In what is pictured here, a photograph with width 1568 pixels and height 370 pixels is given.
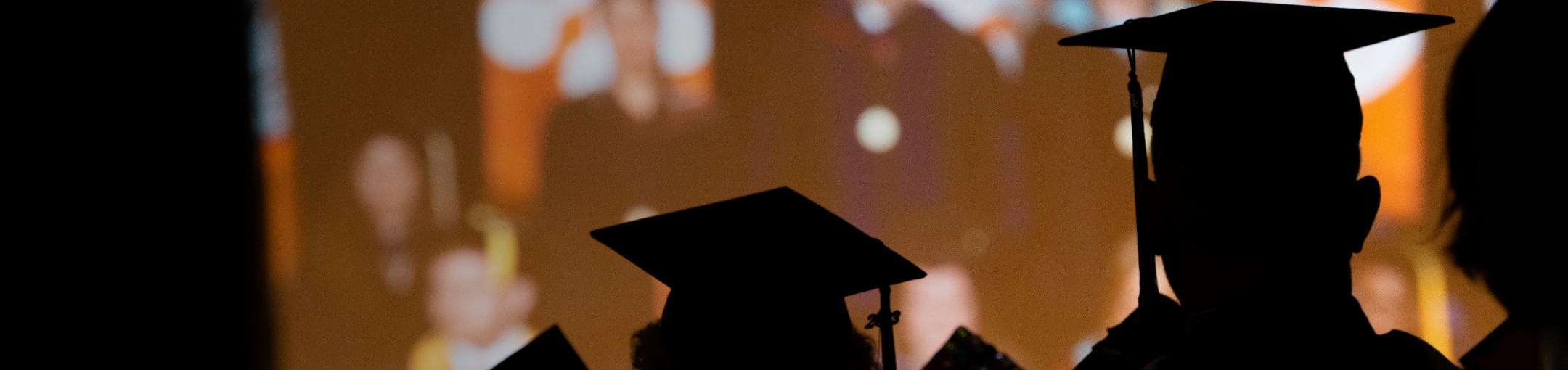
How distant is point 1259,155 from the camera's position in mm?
974

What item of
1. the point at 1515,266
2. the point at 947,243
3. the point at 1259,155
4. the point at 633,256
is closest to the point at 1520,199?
the point at 1515,266

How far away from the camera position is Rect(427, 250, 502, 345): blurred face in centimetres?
202

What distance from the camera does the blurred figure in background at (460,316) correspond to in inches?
79.6

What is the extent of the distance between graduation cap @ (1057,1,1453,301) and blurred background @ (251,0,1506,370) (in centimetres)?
115

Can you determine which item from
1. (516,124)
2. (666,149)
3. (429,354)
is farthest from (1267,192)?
(429,354)

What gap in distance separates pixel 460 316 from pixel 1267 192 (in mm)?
1552

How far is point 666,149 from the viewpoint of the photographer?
6.90 feet

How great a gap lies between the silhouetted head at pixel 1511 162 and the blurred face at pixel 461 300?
65.1 inches

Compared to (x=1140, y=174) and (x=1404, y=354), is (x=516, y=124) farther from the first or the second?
(x=1404, y=354)

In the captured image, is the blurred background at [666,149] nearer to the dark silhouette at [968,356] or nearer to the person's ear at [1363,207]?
the dark silhouette at [968,356]

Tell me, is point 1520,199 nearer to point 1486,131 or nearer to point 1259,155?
point 1486,131

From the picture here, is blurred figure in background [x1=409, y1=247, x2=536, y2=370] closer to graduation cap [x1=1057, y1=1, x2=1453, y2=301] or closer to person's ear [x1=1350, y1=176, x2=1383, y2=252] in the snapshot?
graduation cap [x1=1057, y1=1, x2=1453, y2=301]

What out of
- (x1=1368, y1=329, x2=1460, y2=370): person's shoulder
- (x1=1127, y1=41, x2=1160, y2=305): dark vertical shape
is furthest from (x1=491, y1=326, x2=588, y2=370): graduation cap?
(x1=1368, y1=329, x2=1460, y2=370): person's shoulder

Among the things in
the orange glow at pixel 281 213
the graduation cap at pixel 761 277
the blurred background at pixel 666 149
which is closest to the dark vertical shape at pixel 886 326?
the graduation cap at pixel 761 277
